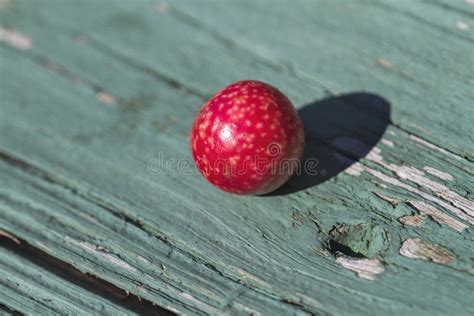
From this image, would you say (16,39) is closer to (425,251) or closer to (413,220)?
(413,220)

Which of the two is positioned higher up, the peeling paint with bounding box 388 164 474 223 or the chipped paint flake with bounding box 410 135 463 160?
the chipped paint flake with bounding box 410 135 463 160

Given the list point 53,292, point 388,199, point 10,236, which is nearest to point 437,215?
point 388,199

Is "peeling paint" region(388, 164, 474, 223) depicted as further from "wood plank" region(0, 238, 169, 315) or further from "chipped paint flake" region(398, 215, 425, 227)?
"wood plank" region(0, 238, 169, 315)

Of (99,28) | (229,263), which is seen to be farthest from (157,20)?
(229,263)

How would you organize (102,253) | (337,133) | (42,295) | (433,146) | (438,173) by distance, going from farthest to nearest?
(337,133) < (433,146) < (438,173) < (102,253) < (42,295)

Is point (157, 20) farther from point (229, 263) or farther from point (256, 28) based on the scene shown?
point (229, 263)

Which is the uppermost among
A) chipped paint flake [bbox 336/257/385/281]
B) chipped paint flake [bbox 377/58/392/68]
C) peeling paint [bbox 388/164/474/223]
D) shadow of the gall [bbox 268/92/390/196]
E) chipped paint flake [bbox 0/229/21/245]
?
chipped paint flake [bbox 377/58/392/68]

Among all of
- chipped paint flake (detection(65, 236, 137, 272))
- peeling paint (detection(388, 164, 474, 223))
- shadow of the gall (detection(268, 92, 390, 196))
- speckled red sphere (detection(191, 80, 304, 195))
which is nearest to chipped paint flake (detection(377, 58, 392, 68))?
shadow of the gall (detection(268, 92, 390, 196))

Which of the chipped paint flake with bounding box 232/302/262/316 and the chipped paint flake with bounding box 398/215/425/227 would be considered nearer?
the chipped paint flake with bounding box 232/302/262/316
